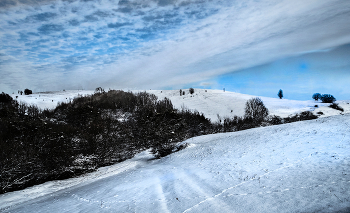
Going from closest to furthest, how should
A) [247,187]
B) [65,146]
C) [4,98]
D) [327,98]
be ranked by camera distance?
[247,187] → [65,146] → [4,98] → [327,98]

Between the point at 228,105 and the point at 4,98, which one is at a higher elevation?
the point at 4,98

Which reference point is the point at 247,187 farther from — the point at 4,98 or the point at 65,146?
the point at 4,98

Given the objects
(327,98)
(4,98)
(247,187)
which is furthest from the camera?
(327,98)

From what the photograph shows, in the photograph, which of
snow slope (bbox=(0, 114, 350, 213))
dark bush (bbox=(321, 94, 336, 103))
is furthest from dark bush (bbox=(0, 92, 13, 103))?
dark bush (bbox=(321, 94, 336, 103))

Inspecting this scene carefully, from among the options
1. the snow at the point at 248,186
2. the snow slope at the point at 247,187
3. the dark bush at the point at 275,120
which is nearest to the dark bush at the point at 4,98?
the snow at the point at 248,186

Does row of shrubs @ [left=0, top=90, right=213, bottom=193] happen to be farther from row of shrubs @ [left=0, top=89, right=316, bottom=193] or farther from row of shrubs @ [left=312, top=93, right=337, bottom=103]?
row of shrubs @ [left=312, top=93, right=337, bottom=103]

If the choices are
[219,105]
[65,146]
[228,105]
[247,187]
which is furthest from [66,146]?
[228,105]

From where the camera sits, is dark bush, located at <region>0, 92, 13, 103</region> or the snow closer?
the snow

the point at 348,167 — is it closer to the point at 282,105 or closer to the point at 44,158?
the point at 44,158

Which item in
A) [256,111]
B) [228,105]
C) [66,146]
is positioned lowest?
[66,146]

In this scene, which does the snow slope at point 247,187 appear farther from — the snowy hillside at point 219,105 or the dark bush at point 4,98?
the dark bush at point 4,98

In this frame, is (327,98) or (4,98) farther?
(327,98)

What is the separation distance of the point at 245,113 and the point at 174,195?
128 ft

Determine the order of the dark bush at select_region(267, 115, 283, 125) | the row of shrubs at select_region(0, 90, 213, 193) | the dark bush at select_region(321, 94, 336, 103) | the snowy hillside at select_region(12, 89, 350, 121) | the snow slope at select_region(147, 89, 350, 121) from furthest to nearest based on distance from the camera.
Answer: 1. the dark bush at select_region(321, 94, 336, 103)
2. the snowy hillside at select_region(12, 89, 350, 121)
3. the snow slope at select_region(147, 89, 350, 121)
4. the dark bush at select_region(267, 115, 283, 125)
5. the row of shrubs at select_region(0, 90, 213, 193)
